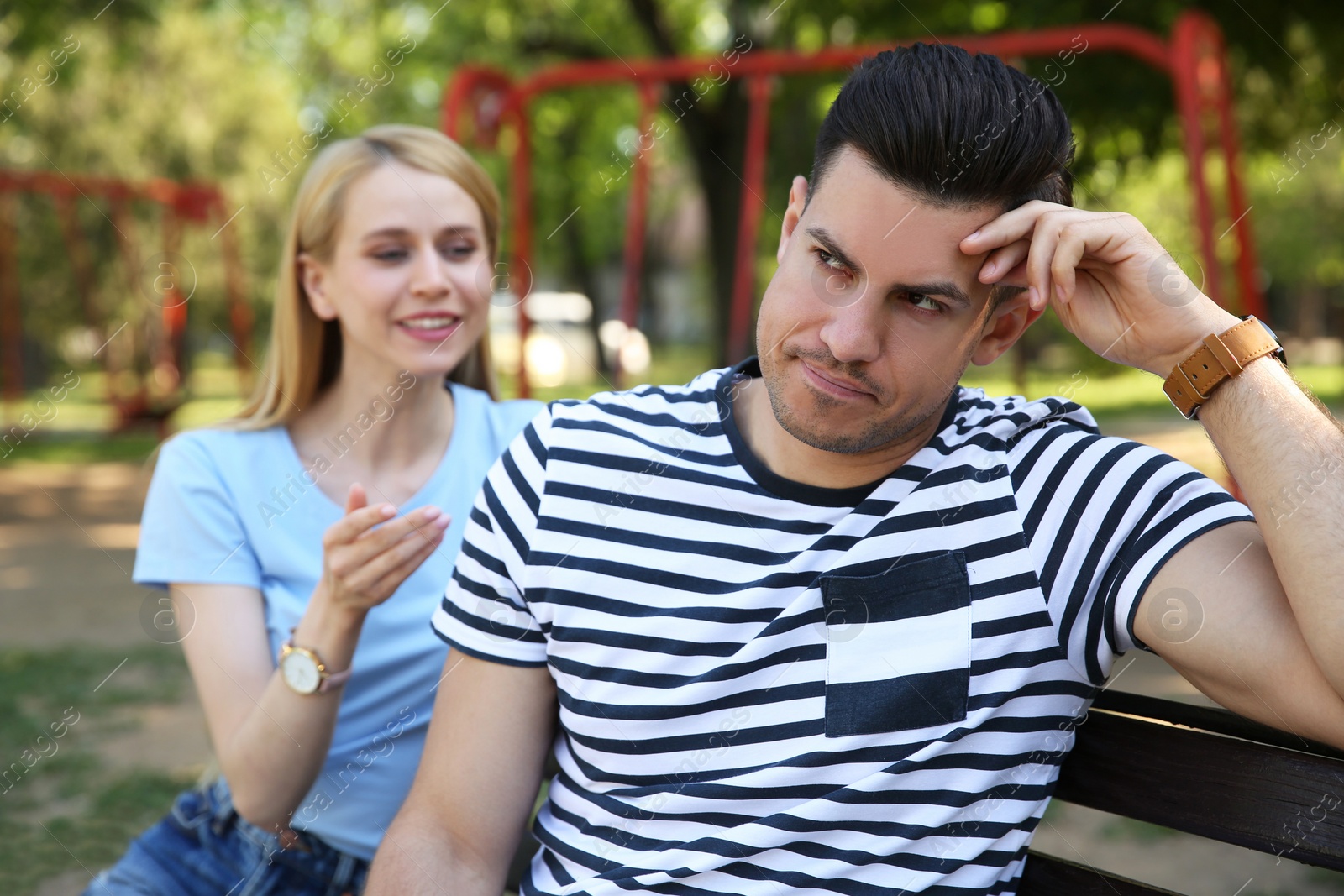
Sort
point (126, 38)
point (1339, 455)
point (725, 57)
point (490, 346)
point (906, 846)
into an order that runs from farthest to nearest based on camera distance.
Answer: point (126, 38) → point (725, 57) → point (490, 346) → point (906, 846) → point (1339, 455)

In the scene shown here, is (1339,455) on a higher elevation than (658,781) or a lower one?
higher

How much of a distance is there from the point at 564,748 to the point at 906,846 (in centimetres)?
56

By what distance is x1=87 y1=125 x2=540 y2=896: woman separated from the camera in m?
2.08

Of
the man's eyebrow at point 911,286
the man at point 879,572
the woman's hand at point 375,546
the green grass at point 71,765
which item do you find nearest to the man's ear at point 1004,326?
the man at point 879,572

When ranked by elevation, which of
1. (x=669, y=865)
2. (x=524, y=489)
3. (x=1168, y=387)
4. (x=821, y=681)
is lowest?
(x=669, y=865)

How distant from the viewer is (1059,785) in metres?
1.82

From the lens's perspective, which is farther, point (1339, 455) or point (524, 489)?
point (524, 489)

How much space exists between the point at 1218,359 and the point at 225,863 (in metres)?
1.94

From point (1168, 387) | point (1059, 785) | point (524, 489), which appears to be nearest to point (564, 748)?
point (524, 489)

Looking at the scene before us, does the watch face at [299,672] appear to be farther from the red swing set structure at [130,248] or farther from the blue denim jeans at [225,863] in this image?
the red swing set structure at [130,248]

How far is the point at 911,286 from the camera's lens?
5.57 ft

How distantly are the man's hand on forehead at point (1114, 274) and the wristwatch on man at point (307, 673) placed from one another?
1.29m

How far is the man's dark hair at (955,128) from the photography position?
169 centimetres

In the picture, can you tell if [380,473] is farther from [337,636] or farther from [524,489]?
[524,489]
